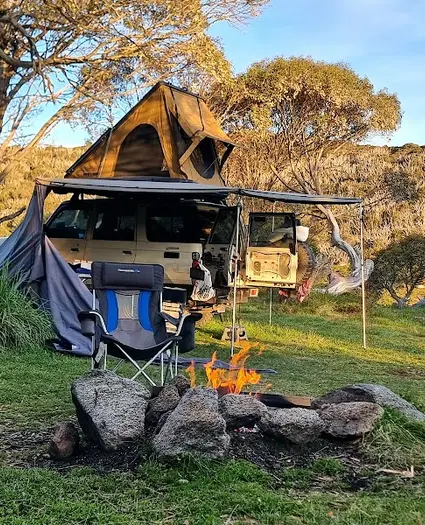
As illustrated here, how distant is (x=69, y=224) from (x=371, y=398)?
6.25m

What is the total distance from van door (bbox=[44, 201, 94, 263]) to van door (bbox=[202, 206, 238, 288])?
70.5 inches

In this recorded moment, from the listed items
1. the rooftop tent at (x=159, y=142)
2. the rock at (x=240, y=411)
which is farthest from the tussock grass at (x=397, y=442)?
the rooftop tent at (x=159, y=142)

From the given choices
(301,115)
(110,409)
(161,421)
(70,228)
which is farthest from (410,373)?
(301,115)

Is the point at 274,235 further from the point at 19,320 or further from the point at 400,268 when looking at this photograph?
the point at 400,268

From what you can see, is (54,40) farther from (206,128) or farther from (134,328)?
(134,328)

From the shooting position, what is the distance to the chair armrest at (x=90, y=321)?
478cm

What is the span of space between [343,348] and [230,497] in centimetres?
580

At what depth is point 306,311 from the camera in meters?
12.1

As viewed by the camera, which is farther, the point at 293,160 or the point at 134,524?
the point at 293,160

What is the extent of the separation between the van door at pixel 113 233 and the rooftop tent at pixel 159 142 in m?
3.01

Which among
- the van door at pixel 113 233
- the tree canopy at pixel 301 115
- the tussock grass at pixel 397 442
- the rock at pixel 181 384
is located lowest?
the tussock grass at pixel 397 442

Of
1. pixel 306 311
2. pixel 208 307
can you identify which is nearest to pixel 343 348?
pixel 208 307

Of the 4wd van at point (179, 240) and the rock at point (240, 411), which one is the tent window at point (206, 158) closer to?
the 4wd van at point (179, 240)

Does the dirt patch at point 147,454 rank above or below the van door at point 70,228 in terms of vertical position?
below
